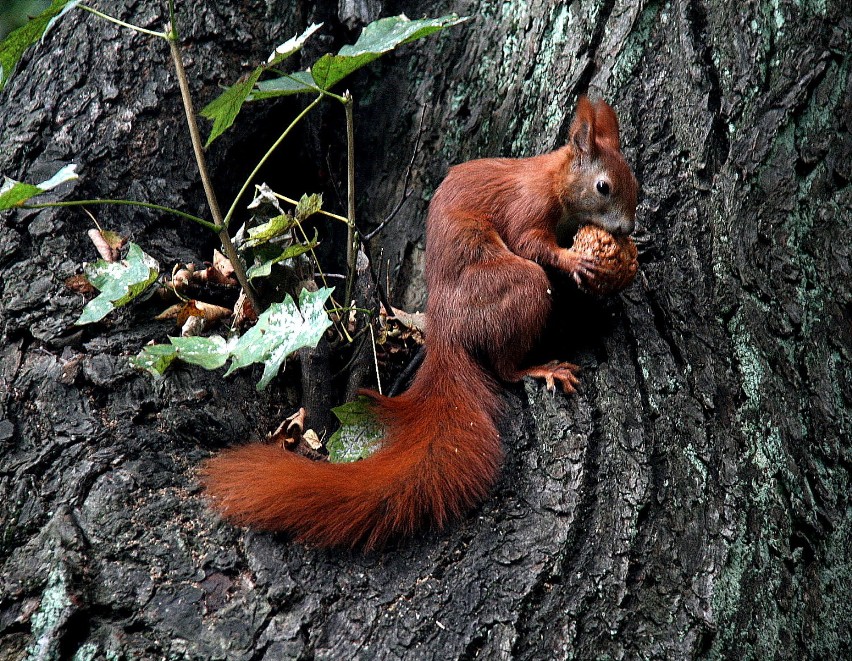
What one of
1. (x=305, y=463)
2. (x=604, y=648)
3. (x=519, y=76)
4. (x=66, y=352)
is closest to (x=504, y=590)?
(x=604, y=648)

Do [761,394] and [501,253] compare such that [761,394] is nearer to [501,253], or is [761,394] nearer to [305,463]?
[501,253]

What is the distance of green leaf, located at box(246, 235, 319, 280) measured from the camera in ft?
7.33

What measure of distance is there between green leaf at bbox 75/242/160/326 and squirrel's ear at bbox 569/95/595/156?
138 centimetres

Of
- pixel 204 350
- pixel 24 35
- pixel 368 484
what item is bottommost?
pixel 368 484

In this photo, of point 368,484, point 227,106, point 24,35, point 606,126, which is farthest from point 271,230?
point 606,126

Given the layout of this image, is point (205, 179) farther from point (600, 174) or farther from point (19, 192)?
point (600, 174)

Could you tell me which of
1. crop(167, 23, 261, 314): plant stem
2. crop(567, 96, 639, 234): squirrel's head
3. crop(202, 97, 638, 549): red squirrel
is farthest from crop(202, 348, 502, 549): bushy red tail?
crop(567, 96, 639, 234): squirrel's head

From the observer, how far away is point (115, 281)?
6.88 ft

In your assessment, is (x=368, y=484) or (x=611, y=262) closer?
(x=368, y=484)

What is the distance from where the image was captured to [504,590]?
65.4 inches

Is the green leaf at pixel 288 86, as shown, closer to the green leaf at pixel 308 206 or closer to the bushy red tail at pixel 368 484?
the green leaf at pixel 308 206

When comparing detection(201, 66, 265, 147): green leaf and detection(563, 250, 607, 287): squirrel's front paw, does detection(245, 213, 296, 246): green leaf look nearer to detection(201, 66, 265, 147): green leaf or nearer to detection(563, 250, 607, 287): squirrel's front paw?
detection(201, 66, 265, 147): green leaf

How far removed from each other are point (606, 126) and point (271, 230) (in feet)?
3.82

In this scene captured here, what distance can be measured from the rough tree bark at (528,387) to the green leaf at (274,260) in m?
0.32
